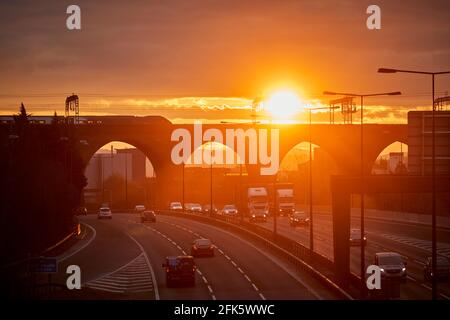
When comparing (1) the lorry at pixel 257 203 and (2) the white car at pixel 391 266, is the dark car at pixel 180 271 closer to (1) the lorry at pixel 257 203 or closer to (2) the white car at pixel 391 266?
(2) the white car at pixel 391 266

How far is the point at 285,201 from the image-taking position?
117875 mm

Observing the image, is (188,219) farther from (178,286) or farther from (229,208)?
(178,286)

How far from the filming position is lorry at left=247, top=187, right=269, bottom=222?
10606cm

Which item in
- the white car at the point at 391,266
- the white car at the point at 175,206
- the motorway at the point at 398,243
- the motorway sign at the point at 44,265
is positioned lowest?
the white car at the point at 175,206

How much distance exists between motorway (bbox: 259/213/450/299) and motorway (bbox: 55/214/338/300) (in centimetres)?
477

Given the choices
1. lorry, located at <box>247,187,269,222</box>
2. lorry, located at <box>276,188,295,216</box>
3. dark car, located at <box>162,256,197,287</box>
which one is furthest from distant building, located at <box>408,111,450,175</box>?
lorry, located at <box>276,188,295,216</box>

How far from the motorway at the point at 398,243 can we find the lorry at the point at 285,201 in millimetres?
3369

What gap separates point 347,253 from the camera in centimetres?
4381

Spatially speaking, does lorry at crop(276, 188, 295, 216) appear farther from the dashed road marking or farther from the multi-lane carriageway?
the dashed road marking

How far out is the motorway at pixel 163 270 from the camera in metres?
43.0

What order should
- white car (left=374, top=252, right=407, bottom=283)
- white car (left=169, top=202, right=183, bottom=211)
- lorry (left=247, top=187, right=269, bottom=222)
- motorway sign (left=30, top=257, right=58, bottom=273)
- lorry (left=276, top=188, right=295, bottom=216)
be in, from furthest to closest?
1. white car (left=169, top=202, right=183, bottom=211)
2. lorry (left=276, top=188, right=295, bottom=216)
3. lorry (left=247, top=187, right=269, bottom=222)
4. white car (left=374, top=252, right=407, bottom=283)
5. motorway sign (left=30, top=257, right=58, bottom=273)

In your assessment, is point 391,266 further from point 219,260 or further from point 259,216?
point 259,216

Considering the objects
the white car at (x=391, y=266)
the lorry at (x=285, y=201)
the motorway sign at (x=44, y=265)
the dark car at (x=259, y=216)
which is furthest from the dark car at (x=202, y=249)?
the lorry at (x=285, y=201)
